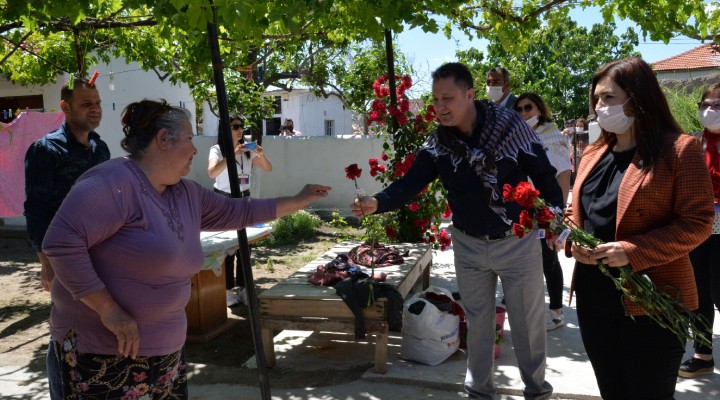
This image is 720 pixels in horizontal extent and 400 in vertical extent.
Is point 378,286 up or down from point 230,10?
down

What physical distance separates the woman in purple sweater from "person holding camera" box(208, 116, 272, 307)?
371 cm

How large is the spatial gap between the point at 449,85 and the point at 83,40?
553 centimetres

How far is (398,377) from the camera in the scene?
14.6ft

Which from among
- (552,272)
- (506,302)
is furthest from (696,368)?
(506,302)

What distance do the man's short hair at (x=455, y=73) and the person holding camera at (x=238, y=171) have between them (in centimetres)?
328

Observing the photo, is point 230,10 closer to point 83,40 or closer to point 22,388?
point 22,388

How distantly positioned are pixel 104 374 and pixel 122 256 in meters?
0.47

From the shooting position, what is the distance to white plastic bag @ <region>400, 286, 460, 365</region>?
4.63m

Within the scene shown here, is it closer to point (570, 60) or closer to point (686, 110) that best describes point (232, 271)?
point (686, 110)

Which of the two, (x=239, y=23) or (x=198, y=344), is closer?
(x=239, y=23)

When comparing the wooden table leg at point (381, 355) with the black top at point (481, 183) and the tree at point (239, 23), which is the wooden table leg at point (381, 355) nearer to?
the black top at point (481, 183)

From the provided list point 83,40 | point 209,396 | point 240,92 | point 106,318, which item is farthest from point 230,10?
point 240,92

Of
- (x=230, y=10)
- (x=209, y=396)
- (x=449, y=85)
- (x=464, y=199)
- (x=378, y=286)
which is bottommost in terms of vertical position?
(x=209, y=396)

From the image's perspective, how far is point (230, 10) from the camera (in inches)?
Result: 118
